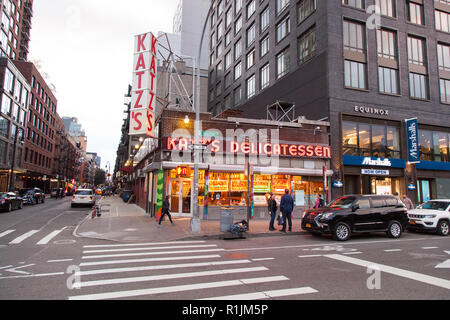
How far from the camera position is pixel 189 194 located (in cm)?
1850

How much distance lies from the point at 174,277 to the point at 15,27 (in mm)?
66959

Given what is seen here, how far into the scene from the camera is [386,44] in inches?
947

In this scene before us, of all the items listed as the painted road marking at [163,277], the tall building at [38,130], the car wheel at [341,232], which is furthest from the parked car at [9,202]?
the tall building at [38,130]

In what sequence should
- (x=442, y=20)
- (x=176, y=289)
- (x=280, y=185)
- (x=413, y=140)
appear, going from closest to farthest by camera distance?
(x=176, y=289) < (x=280, y=185) < (x=413, y=140) < (x=442, y=20)

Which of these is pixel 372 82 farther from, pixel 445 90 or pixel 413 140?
pixel 445 90

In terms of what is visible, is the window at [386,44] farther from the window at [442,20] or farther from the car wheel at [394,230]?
the car wheel at [394,230]

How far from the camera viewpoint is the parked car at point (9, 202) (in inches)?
811

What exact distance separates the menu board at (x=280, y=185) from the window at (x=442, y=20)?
22.7 meters

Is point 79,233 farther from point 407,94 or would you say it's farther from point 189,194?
point 407,94

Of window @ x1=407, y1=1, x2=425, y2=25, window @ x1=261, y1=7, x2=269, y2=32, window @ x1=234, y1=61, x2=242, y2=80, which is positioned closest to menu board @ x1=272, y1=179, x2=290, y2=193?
window @ x1=407, y1=1, x2=425, y2=25

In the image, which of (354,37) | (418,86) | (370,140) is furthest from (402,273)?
(418,86)
